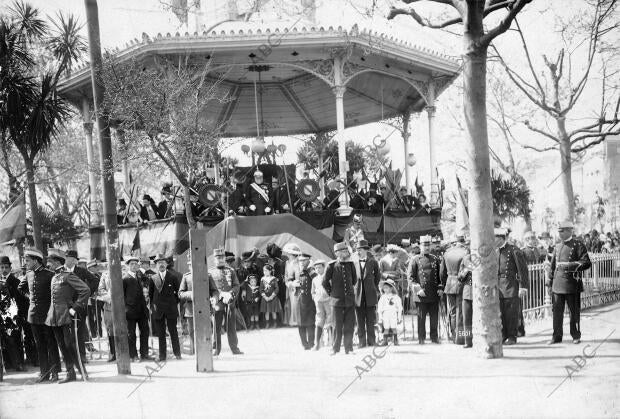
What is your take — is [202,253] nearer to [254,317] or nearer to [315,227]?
[254,317]

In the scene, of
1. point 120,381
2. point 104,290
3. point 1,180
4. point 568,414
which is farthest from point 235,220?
point 1,180

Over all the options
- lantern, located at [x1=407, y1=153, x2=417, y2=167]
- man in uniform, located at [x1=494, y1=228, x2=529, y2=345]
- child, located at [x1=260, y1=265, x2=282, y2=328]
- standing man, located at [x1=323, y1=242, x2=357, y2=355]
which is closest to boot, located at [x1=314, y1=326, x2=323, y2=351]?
standing man, located at [x1=323, y1=242, x2=357, y2=355]

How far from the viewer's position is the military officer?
8.27m

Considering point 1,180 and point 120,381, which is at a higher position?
point 1,180

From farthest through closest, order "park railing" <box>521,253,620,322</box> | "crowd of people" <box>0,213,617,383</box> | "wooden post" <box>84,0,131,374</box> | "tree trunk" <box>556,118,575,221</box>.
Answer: "tree trunk" <box>556,118,575,221</box> < "park railing" <box>521,253,620,322</box> < "crowd of people" <box>0,213,617,383</box> < "wooden post" <box>84,0,131,374</box>

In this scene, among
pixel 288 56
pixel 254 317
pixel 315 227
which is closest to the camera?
pixel 254 317

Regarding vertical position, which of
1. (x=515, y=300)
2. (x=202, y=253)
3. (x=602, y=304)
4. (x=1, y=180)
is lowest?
(x=602, y=304)

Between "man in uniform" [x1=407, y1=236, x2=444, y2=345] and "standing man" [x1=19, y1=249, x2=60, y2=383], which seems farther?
"man in uniform" [x1=407, y1=236, x2=444, y2=345]

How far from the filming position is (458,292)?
981 centimetres

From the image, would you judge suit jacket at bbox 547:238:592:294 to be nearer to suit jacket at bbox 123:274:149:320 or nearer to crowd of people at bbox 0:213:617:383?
crowd of people at bbox 0:213:617:383

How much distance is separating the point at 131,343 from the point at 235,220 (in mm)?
5191

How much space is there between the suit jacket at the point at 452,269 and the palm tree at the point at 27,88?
8059mm

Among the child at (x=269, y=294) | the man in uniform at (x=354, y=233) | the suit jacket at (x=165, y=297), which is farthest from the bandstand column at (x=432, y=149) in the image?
the suit jacket at (x=165, y=297)

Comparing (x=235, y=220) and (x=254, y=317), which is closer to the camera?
(x=254, y=317)
